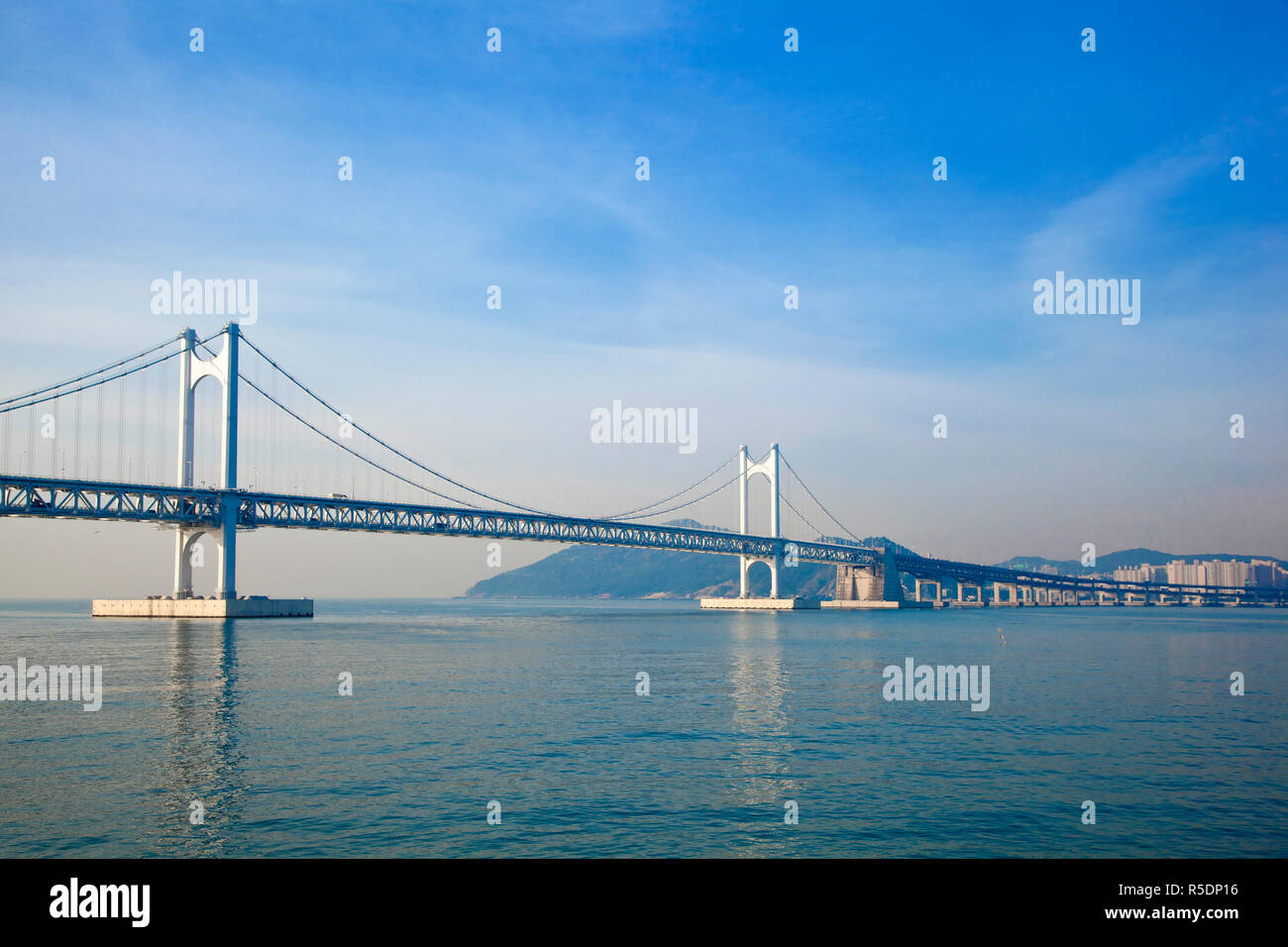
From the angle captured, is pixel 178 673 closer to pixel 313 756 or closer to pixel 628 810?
pixel 313 756

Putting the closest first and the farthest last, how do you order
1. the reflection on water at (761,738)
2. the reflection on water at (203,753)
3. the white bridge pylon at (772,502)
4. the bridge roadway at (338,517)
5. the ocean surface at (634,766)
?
the ocean surface at (634,766) → the reflection on water at (203,753) → the reflection on water at (761,738) → the bridge roadway at (338,517) → the white bridge pylon at (772,502)

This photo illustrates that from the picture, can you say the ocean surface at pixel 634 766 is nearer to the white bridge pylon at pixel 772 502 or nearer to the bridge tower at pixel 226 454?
the bridge tower at pixel 226 454

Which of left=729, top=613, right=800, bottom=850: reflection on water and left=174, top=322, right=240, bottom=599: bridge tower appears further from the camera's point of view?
left=174, top=322, right=240, bottom=599: bridge tower

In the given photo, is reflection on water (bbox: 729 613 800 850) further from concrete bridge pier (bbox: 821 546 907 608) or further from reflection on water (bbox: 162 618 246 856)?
concrete bridge pier (bbox: 821 546 907 608)

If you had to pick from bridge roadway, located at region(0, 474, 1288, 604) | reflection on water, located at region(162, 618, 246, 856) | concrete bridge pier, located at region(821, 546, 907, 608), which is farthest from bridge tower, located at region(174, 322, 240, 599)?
concrete bridge pier, located at region(821, 546, 907, 608)

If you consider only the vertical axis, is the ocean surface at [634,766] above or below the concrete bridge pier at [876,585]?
above

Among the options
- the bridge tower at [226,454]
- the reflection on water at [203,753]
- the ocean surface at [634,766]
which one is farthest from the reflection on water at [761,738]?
the bridge tower at [226,454]

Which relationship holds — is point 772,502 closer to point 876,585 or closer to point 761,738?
point 876,585
